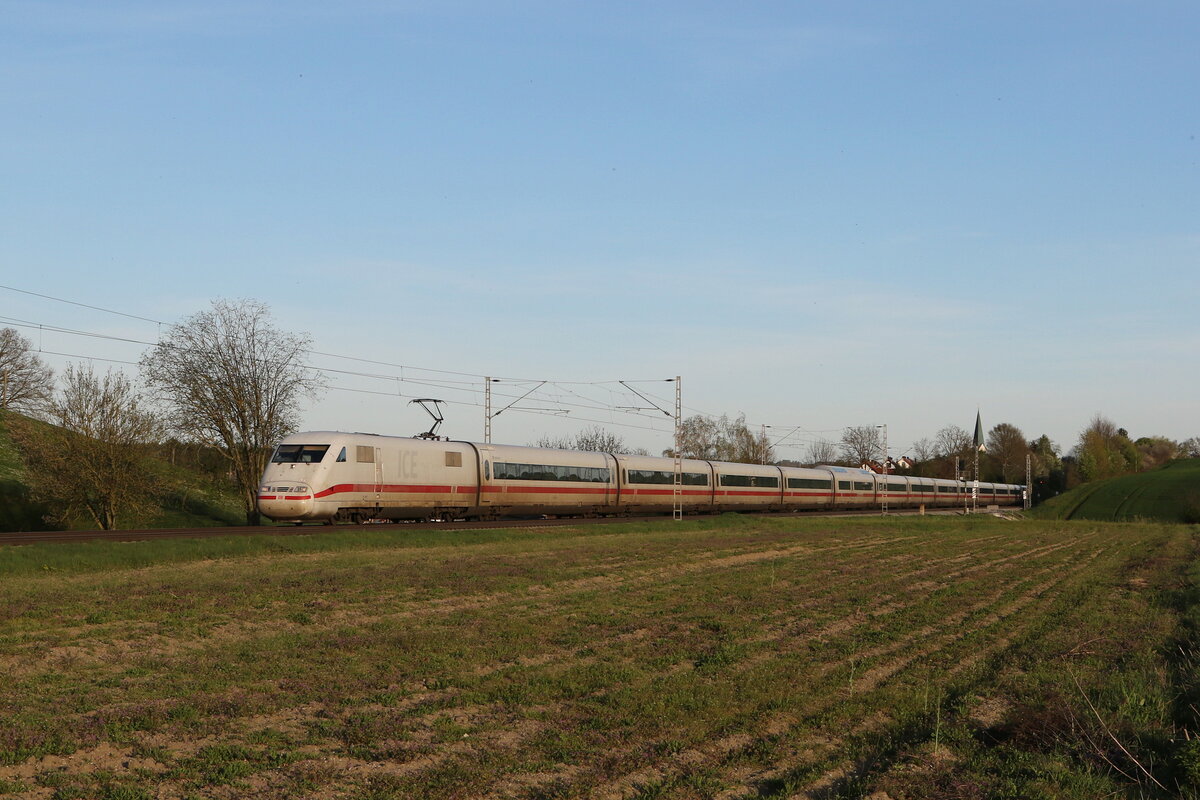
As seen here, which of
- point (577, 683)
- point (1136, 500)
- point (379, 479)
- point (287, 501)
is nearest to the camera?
point (577, 683)

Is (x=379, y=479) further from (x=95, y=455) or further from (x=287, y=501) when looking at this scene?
(x=95, y=455)

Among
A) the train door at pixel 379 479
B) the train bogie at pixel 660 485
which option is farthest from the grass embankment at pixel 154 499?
the train bogie at pixel 660 485

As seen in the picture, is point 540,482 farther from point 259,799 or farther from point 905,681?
point 259,799

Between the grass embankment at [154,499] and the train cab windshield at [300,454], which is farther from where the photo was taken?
the grass embankment at [154,499]

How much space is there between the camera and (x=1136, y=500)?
10825 centimetres

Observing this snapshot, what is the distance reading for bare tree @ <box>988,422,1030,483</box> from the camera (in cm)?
17212

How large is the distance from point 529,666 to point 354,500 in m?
26.7

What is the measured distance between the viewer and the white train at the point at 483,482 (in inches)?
1470

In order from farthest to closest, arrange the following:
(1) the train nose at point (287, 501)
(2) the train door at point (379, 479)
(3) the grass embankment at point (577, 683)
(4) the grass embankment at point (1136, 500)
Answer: (4) the grass embankment at point (1136, 500)
(2) the train door at point (379, 479)
(1) the train nose at point (287, 501)
(3) the grass embankment at point (577, 683)

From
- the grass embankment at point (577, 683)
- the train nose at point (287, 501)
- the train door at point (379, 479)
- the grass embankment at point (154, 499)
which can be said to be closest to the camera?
the grass embankment at point (577, 683)

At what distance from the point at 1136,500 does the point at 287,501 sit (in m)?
99.3

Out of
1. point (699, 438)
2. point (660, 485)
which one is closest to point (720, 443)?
point (699, 438)

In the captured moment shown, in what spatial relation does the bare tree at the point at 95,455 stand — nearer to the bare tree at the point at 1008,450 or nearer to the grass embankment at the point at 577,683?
the grass embankment at the point at 577,683

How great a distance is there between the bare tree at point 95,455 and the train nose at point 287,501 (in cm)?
1835
